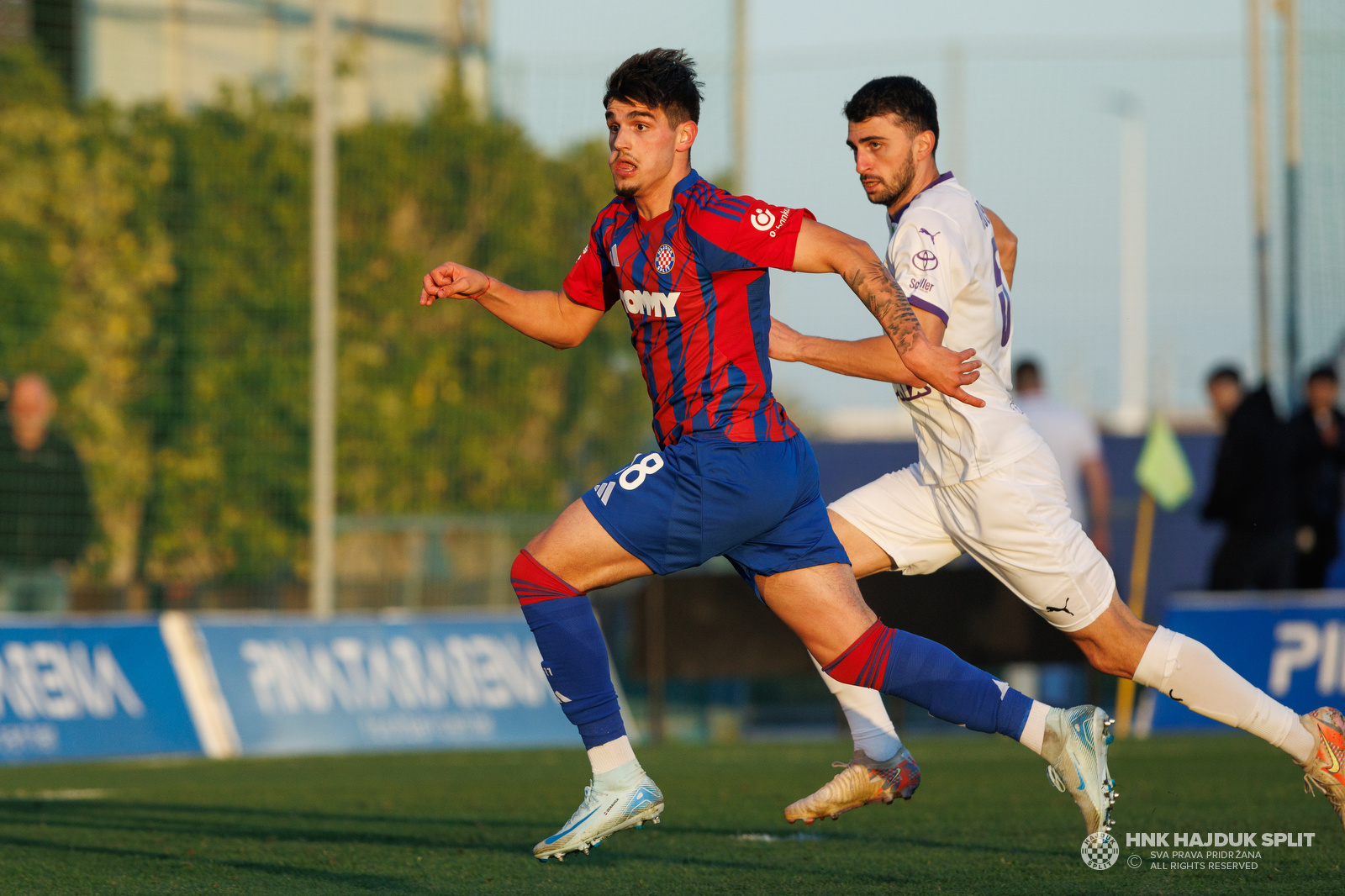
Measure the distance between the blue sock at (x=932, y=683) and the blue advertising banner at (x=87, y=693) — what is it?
7064mm

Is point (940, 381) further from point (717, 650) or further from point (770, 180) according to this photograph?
point (770, 180)

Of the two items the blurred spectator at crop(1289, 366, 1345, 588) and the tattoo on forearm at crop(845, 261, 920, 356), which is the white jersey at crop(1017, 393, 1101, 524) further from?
the tattoo on forearm at crop(845, 261, 920, 356)

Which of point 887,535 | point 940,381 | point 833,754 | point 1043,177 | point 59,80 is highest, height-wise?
point 59,80

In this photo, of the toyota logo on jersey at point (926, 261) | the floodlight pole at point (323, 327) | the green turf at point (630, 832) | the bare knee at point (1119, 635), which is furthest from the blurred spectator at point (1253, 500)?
the toyota logo on jersey at point (926, 261)

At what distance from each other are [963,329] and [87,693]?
7396mm

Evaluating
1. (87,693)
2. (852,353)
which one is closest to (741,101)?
(87,693)

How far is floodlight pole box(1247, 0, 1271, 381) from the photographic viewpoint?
14.0 metres

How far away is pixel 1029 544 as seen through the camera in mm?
4867

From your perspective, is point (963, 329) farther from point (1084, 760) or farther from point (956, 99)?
point (956, 99)

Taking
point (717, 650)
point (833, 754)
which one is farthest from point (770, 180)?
point (833, 754)

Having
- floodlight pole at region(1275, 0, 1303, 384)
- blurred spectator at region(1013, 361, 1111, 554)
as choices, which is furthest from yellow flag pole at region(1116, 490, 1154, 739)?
blurred spectator at region(1013, 361, 1111, 554)

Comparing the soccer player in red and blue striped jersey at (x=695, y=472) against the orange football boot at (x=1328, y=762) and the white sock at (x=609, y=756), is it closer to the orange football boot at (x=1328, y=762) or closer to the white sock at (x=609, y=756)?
the white sock at (x=609, y=756)

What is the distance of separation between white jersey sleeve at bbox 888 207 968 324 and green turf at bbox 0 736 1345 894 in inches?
66.8

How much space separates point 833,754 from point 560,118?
23.2ft
